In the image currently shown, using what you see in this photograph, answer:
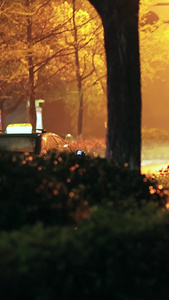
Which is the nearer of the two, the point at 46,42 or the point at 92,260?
the point at 92,260

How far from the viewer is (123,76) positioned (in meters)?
9.81

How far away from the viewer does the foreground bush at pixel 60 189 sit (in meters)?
6.99

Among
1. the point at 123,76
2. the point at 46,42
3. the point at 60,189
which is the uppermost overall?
the point at 46,42

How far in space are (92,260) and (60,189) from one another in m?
1.73

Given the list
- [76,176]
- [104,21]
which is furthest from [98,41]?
[76,176]

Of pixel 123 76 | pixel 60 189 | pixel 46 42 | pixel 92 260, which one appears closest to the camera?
pixel 92 260

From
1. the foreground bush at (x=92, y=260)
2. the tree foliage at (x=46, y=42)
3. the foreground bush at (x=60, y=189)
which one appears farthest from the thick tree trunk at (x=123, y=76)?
the tree foliage at (x=46, y=42)

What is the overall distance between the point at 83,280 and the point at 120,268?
15.6 inches

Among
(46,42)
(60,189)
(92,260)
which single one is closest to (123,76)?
(60,189)

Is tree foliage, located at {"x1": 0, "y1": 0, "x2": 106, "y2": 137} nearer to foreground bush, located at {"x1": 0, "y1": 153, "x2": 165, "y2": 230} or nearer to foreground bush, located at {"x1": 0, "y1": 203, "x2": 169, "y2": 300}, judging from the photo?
foreground bush, located at {"x1": 0, "y1": 153, "x2": 165, "y2": 230}

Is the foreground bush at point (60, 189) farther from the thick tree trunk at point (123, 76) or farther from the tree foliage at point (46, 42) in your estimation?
the tree foliage at point (46, 42)

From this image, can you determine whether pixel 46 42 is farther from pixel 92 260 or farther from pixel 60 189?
pixel 92 260

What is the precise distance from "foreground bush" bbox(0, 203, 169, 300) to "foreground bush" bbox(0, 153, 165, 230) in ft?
1.98

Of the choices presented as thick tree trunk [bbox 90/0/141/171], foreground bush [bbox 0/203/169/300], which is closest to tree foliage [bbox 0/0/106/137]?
thick tree trunk [bbox 90/0/141/171]
